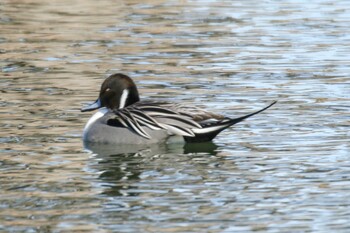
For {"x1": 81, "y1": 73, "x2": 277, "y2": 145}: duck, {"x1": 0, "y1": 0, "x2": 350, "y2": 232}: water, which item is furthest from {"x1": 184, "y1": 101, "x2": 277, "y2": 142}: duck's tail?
{"x1": 0, "y1": 0, "x2": 350, "y2": 232}: water

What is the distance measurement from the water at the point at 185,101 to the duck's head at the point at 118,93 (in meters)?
0.53

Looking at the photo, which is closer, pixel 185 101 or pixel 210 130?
pixel 210 130

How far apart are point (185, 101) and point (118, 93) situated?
2.03 metres

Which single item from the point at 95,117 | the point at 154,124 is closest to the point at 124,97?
the point at 95,117

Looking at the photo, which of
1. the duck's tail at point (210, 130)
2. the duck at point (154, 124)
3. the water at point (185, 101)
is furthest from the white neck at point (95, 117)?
the duck's tail at point (210, 130)

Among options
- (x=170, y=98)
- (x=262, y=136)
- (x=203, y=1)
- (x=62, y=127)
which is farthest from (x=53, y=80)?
(x=203, y=1)

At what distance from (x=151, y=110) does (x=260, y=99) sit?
2.67 metres

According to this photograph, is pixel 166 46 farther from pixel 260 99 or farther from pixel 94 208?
pixel 94 208

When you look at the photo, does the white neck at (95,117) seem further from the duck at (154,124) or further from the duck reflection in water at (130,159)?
the duck reflection in water at (130,159)

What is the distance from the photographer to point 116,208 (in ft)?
32.8

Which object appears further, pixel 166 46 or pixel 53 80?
pixel 166 46

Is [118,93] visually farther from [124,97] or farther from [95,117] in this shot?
[95,117]

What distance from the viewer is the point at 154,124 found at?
12977mm

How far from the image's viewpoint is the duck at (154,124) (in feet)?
42.2
